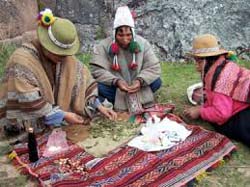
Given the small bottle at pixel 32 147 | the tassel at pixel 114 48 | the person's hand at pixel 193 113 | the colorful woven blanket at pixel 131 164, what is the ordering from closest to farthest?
the colorful woven blanket at pixel 131 164
the small bottle at pixel 32 147
the person's hand at pixel 193 113
the tassel at pixel 114 48

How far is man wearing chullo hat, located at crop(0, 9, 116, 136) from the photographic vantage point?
3.79 metres

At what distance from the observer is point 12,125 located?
4.09m

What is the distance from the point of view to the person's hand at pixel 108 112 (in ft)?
14.1

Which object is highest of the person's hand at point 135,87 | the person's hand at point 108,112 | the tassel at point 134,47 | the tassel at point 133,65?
the tassel at point 134,47

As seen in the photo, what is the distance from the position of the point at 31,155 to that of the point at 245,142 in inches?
71.8

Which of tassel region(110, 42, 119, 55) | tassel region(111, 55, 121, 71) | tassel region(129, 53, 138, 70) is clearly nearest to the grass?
tassel region(129, 53, 138, 70)

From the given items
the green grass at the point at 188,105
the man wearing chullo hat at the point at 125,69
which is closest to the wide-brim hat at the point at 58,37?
the man wearing chullo hat at the point at 125,69

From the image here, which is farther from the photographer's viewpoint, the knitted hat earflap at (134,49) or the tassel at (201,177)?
the knitted hat earflap at (134,49)

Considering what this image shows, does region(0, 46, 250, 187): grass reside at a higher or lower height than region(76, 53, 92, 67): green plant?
lower

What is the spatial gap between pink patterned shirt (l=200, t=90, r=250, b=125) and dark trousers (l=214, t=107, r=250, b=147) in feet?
0.13

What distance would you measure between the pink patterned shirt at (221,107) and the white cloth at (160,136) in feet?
0.82

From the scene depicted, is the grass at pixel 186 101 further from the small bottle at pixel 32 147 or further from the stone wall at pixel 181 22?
the small bottle at pixel 32 147

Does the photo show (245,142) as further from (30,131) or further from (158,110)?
(30,131)

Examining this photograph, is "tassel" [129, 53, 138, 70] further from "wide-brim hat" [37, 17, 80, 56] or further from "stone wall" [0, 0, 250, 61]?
"stone wall" [0, 0, 250, 61]
